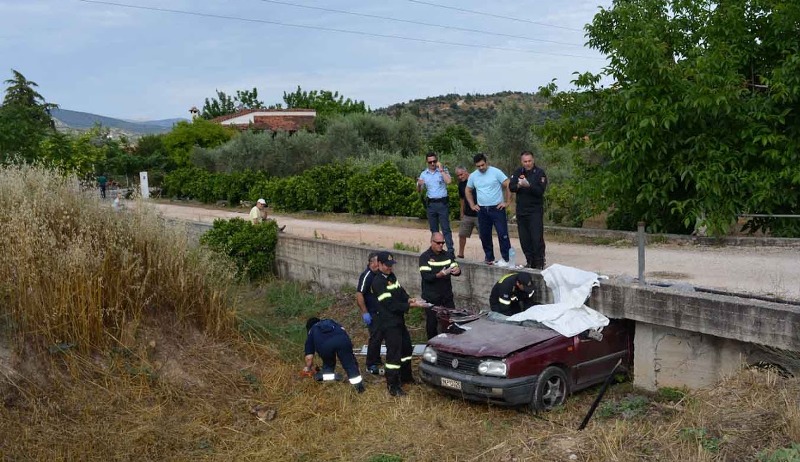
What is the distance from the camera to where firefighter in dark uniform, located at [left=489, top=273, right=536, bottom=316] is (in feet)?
30.5

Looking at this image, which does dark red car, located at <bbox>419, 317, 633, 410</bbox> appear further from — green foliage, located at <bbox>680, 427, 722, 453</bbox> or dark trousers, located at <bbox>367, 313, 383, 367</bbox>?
green foliage, located at <bbox>680, 427, 722, 453</bbox>

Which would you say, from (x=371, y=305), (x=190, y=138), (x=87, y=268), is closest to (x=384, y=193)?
(x=371, y=305)

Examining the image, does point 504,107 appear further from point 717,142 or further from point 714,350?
point 714,350

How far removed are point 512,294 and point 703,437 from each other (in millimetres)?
3621

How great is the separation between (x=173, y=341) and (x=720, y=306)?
21.7 ft

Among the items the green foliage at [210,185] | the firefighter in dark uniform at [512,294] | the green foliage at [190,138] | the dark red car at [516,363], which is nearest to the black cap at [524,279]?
the firefighter in dark uniform at [512,294]

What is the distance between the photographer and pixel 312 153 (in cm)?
3212

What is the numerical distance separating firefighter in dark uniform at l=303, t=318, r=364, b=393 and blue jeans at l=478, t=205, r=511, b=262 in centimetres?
306

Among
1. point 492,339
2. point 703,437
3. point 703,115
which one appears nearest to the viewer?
point 703,437

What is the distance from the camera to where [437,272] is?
973 centimetres

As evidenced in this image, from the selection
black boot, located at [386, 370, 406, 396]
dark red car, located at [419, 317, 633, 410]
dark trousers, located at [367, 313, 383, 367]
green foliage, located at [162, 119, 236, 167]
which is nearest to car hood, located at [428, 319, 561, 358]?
dark red car, located at [419, 317, 633, 410]

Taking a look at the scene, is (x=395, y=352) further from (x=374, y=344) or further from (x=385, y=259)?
(x=385, y=259)

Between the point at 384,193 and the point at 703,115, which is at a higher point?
the point at 703,115

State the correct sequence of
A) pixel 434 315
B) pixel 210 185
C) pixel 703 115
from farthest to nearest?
pixel 210 185 → pixel 703 115 → pixel 434 315
